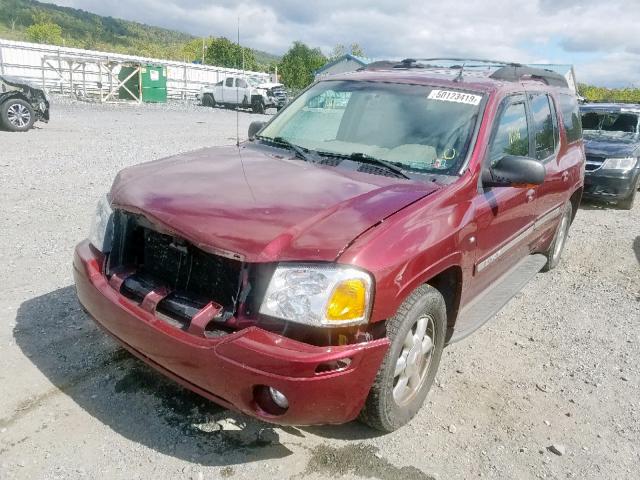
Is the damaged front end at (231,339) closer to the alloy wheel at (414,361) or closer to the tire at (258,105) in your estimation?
the alloy wheel at (414,361)

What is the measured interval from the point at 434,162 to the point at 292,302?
1496 mm

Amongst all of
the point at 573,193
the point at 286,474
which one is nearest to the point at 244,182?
the point at 286,474

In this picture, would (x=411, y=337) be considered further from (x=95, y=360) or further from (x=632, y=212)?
(x=632, y=212)

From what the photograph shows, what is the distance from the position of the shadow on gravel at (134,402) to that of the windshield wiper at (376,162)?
1.63 m

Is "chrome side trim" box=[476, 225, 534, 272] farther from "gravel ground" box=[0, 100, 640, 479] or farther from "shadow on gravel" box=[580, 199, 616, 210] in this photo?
"shadow on gravel" box=[580, 199, 616, 210]

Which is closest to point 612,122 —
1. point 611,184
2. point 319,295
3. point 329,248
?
point 611,184

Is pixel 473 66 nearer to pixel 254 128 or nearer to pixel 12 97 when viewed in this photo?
pixel 254 128

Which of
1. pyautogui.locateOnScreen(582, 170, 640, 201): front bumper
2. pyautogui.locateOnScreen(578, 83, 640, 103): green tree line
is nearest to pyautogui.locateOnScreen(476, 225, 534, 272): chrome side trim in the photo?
pyautogui.locateOnScreen(582, 170, 640, 201): front bumper

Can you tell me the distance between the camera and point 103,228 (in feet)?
9.69

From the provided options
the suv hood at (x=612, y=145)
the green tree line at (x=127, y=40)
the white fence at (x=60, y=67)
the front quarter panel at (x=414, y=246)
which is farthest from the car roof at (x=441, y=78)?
the green tree line at (x=127, y=40)

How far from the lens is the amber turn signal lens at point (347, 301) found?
7.43 ft

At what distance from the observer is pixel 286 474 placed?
8.28 ft

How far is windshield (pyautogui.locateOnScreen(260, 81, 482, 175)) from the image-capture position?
337cm

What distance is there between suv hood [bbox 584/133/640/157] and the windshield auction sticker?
6.54 meters
